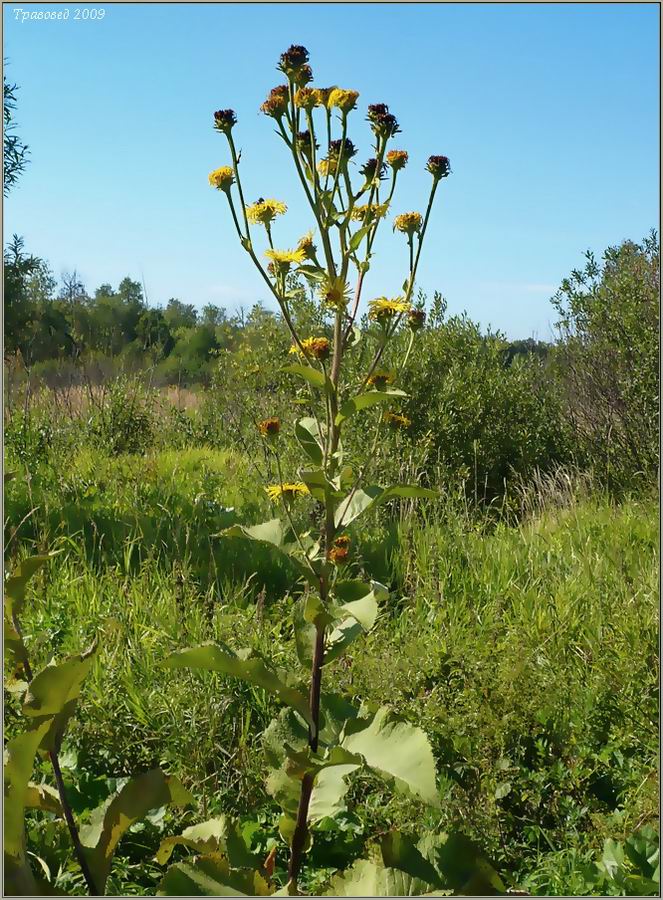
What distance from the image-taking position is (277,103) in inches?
73.4

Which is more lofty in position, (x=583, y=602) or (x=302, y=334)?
(x=302, y=334)

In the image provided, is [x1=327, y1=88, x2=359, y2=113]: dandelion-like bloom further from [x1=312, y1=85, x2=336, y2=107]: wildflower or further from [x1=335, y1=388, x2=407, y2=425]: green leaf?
[x1=335, y1=388, x2=407, y2=425]: green leaf

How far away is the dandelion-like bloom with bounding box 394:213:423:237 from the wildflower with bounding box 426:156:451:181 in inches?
4.0

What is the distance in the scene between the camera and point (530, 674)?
9.24 ft

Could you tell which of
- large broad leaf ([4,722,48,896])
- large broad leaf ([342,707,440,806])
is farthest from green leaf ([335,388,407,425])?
large broad leaf ([4,722,48,896])

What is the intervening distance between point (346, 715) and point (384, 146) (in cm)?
130

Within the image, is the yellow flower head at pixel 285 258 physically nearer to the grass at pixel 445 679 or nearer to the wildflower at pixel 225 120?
the wildflower at pixel 225 120

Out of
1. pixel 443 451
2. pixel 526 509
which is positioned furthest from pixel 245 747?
pixel 443 451

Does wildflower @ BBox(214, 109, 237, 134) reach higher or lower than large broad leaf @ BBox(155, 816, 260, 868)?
higher

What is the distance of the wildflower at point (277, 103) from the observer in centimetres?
186

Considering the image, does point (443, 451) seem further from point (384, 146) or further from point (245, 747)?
point (384, 146)

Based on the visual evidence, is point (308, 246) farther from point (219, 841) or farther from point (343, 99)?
point (219, 841)

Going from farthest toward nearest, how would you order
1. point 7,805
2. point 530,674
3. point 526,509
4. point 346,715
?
1. point 526,509
2. point 530,674
3. point 346,715
4. point 7,805

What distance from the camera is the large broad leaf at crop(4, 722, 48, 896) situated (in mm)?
1522
